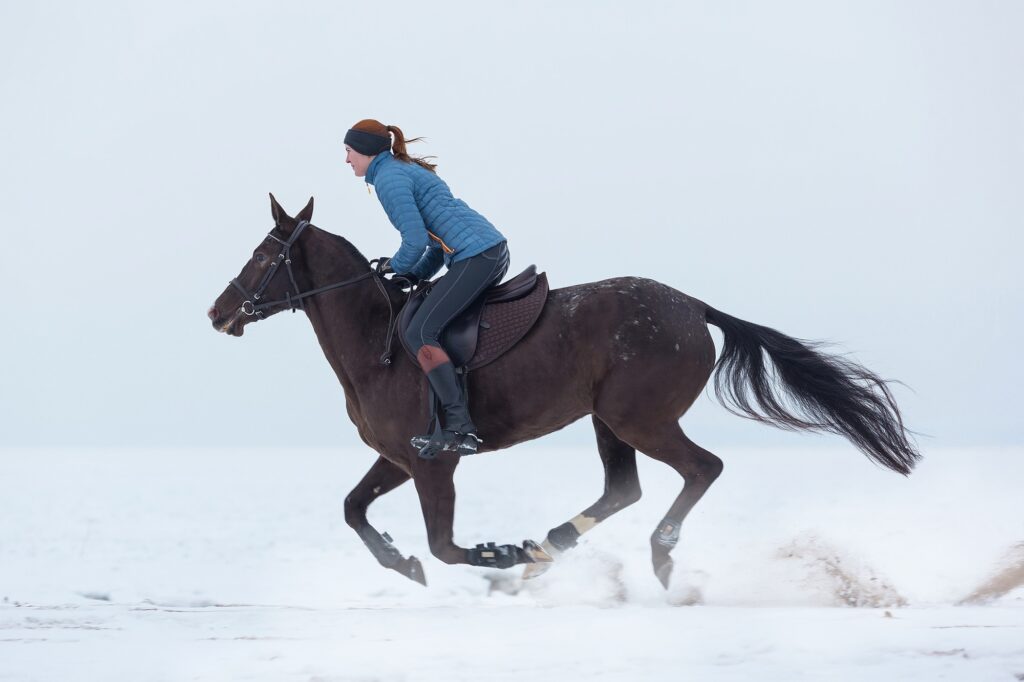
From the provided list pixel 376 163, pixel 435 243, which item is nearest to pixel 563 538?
pixel 435 243

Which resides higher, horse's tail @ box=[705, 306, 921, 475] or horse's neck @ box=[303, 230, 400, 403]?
horse's neck @ box=[303, 230, 400, 403]

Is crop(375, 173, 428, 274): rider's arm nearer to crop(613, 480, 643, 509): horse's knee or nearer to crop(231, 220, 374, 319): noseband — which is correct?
crop(231, 220, 374, 319): noseband

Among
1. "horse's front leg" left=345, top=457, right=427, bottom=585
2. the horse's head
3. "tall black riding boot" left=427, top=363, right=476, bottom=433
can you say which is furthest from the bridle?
"horse's front leg" left=345, top=457, right=427, bottom=585

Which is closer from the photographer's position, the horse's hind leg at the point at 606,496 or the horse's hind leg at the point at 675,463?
the horse's hind leg at the point at 675,463

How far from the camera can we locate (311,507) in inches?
974

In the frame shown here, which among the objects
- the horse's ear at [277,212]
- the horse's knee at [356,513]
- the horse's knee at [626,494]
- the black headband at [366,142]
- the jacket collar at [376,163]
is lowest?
the horse's knee at [626,494]

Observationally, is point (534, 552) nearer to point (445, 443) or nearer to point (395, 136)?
point (445, 443)

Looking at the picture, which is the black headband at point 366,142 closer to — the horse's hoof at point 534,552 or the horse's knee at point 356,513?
the horse's knee at point 356,513

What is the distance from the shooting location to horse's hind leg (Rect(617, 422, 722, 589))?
7.56 meters

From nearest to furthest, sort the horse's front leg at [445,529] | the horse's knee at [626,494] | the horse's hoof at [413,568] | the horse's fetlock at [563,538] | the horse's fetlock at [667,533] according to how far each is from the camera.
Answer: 1. the horse's front leg at [445,529]
2. the horse's fetlock at [667,533]
3. the horse's fetlock at [563,538]
4. the horse's hoof at [413,568]
5. the horse's knee at [626,494]

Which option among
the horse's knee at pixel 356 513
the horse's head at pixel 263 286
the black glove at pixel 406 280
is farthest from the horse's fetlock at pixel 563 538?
the horse's head at pixel 263 286

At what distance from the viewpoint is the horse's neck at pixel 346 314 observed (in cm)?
789

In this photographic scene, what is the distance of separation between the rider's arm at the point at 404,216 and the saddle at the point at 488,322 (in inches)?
11.8

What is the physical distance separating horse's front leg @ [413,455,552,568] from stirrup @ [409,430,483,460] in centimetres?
9
